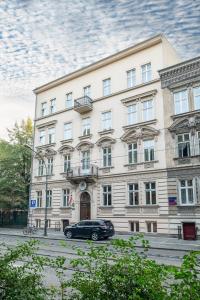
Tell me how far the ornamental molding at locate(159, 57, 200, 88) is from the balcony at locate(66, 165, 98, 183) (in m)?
10.8

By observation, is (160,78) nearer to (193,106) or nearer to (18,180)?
(193,106)

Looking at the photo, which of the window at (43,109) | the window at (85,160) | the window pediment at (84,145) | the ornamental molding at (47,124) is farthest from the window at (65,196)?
the window at (43,109)

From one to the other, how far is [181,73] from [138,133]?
659 cm

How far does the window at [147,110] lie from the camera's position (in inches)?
984

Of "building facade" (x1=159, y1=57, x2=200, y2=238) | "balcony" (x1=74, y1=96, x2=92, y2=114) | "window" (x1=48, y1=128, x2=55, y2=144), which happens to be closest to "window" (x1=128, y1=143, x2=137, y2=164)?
"building facade" (x1=159, y1=57, x2=200, y2=238)

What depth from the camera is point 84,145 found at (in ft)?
95.3

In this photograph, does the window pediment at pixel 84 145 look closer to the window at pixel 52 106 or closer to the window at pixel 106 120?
the window at pixel 106 120

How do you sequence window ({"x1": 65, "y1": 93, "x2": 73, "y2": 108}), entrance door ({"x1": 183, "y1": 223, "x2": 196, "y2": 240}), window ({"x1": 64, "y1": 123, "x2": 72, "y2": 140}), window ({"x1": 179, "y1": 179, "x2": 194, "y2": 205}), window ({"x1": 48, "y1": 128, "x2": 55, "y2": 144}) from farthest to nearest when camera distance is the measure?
window ({"x1": 48, "y1": 128, "x2": 55, "y2": 144})
window ({"x1": 65, "y1": 93, "x2": 73, "y2": 108})
window ({"x1": 64, "y1": 123, "x2": 72, "y2": 140})
window ({"x1": 179, "y1": 179, "x2": 194, "y2": 205})
entrance door ({"x1": 183, "y1": 223, "x2": 196, "y2": 240})

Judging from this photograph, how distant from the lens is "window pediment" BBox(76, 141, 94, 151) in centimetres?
2845

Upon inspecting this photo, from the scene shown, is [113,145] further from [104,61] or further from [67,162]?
[104,61]

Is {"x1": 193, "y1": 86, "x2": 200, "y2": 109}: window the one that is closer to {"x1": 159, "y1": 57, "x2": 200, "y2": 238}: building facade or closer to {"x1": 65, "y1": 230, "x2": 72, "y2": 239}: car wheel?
{"x1": 159, "y1": 57, "x2": 200, "y2": 238}: building facade

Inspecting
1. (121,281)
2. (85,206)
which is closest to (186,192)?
(85,206)

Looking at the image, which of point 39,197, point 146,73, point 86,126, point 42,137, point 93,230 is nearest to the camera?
point 93,230

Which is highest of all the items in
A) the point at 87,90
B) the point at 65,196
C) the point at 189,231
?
the point at 87,90
